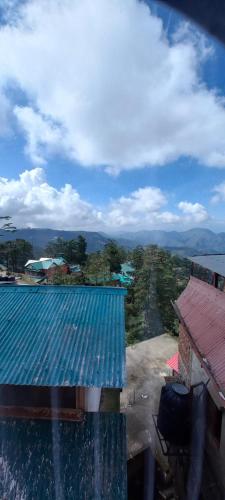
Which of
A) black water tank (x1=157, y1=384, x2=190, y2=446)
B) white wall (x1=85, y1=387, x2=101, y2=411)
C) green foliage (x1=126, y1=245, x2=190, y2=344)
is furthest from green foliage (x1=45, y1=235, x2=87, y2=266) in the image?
white wall (x1=85, y1=387, x2=101, y2=411)

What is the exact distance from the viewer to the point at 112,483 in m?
4.10

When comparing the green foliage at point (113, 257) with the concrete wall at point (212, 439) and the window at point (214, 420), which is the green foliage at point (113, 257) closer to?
the concrete wall at point (212, 439)

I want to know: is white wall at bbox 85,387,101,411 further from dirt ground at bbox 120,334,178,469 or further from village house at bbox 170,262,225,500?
dirt ground at bbox 120,334,178,469

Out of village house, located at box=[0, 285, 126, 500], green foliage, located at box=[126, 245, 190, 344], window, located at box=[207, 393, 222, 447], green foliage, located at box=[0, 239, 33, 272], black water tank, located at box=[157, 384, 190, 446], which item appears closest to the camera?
village house, located at box=[0, 285, 126, 500]

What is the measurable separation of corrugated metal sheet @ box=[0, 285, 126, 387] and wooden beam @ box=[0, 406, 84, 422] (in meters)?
0.95

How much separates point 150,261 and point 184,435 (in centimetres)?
1669

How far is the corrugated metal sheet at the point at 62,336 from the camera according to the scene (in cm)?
429

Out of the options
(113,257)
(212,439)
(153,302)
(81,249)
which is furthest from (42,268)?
(212,439)

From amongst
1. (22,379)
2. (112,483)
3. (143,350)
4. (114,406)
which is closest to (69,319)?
(22,379)

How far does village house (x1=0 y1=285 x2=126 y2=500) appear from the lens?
4047 millimetres

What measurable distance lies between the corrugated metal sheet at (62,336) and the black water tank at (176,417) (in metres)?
3.31

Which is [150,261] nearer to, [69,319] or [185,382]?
[185,382]

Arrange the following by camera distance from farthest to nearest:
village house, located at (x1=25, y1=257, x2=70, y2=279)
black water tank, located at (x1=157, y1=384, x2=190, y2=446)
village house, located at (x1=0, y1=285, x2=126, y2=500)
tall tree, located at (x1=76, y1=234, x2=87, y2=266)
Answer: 1. tall tree, located at (x1=76, y1=234, x2=87, y2=266)
2. village house, located at (x1=25, y1=257, x2=70, y2=279)
3. black water tank, located at (x1=157, y1=384, x2=190, y2=446)
4. village house, located at (x1=0, y1=285, x2=126, y2=500)

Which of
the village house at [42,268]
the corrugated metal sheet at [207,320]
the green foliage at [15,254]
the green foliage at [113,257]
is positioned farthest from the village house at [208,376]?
the green foliage at [15,254]
